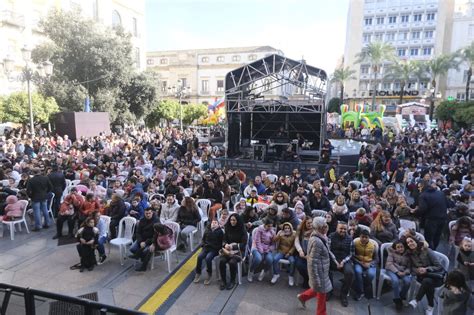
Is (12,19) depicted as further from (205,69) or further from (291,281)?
(205,69)

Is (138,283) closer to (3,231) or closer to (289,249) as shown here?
(289,249)

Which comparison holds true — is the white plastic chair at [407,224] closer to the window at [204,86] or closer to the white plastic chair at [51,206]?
the white plastic chair at [51,206]

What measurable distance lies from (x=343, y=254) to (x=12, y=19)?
34.4 meters

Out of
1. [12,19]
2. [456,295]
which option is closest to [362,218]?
[456,295]

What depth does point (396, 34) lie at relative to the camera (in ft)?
178

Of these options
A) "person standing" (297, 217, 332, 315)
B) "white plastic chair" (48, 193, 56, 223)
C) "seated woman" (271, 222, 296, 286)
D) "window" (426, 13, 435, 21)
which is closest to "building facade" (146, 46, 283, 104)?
"window" (426, 13, 435, 21)

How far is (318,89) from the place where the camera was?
14672mm

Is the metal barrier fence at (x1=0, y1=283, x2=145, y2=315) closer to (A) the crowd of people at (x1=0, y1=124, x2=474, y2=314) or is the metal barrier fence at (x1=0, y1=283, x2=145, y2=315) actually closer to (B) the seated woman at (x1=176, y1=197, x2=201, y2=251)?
(A) the crowd of people at (x1=0, y1=124, x2=474, y2=314)

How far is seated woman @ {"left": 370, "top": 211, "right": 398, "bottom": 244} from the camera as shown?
5.38 meters

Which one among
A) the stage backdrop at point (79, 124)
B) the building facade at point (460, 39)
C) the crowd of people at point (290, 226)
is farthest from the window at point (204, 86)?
the crowd of people at point (290, 226)

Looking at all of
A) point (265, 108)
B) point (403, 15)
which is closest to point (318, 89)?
point (265, 108)

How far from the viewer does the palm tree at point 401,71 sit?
152 feet

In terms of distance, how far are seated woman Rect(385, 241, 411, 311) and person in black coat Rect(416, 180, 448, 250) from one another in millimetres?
1886

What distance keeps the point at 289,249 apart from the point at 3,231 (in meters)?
6.29
